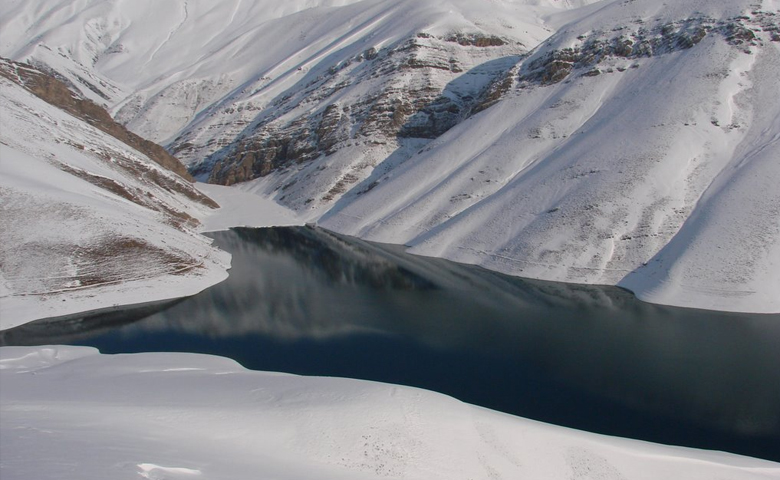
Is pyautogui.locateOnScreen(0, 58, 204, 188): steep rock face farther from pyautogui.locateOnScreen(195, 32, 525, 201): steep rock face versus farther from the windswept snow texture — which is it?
the windswept snow texture

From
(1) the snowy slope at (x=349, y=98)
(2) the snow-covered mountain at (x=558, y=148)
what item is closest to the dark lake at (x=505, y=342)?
(2) the snow-covered mountain at (x=558, y=148)

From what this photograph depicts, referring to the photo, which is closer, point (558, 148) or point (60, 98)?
point (558, 148)

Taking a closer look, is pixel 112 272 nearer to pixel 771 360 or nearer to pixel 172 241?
pixel 172 241

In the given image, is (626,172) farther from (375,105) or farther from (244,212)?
(375,105)

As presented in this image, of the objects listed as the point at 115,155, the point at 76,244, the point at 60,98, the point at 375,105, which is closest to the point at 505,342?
the point at 76,244

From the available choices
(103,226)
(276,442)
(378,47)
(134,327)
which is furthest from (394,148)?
(276,442)

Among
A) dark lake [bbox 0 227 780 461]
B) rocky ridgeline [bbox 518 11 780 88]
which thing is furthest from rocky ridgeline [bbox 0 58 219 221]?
rocky ridgeline [bbox 518 11 780 88]
